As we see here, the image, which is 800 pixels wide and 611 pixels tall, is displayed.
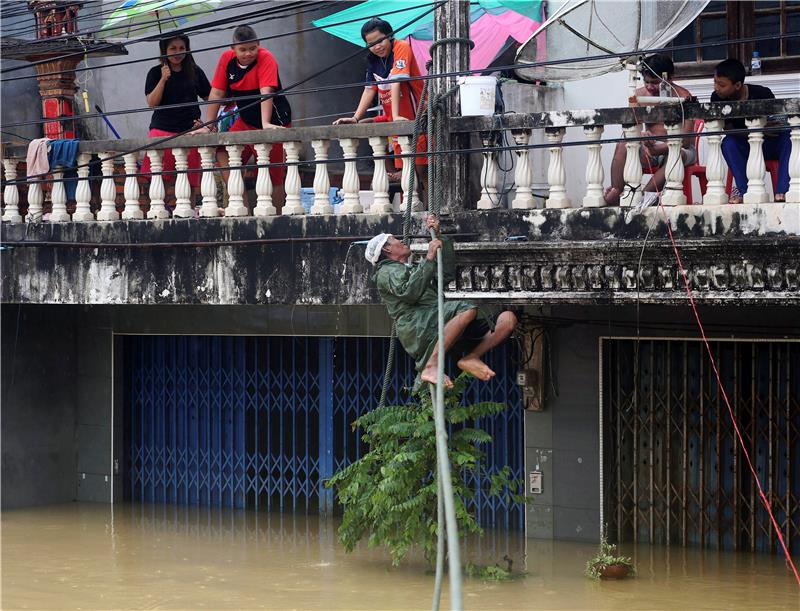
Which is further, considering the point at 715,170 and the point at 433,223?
the point at 715,170

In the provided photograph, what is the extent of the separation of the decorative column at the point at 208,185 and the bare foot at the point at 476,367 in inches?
120

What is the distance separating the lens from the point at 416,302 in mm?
7477

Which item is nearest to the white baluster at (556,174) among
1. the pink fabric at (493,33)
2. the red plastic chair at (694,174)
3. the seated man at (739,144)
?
the red plastic chair at (694,174)

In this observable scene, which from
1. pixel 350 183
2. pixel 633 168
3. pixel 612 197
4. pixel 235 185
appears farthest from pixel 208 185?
pixel 633 168

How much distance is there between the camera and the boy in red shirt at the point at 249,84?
992cm

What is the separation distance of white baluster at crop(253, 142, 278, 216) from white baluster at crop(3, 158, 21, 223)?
244 centimetres

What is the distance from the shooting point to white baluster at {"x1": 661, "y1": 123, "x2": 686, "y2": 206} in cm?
784

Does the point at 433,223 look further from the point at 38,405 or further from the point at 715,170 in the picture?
the point at 38,405

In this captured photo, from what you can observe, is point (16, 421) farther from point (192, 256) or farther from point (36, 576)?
point (192, 256)

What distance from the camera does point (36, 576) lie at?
9742 millimetres

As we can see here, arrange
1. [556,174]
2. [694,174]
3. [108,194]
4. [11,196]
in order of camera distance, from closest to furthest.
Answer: [556,174] < [694,174] < [108,194] < [11,196]

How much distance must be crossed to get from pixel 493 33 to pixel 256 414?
4337mm

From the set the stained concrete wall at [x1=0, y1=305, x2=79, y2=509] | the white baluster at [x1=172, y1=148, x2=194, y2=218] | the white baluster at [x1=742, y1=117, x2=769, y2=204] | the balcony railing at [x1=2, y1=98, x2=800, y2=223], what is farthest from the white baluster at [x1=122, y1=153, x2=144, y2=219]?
the white baluster at [x1=742, y1=117, x2=769, y2=204]

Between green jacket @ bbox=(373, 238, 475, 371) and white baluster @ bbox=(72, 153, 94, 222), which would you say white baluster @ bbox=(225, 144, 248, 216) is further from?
green jacket @ bbox=(373, 238, 475, 371)
